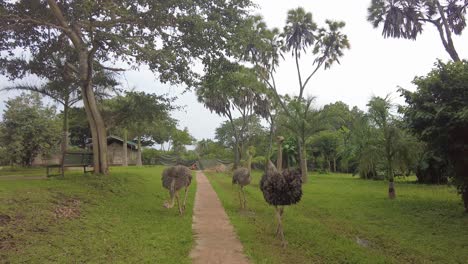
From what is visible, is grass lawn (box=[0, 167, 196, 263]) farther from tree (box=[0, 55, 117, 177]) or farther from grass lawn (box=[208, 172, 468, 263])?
tree (box=[0, 55, 117, 177])

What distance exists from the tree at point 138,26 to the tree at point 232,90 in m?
0.72

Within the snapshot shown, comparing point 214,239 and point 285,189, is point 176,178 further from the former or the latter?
point 285,189

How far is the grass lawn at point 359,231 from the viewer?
7.62 m

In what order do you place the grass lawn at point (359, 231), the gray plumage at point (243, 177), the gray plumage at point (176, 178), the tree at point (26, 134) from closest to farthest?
the grass lawn at point (359, 231) → the gray plumage at point (176, 178) → the gray plumage at point (243, 177) → the tree at point (26, 134)

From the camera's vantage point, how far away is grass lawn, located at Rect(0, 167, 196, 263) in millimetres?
6801

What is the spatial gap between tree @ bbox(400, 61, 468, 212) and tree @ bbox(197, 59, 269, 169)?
717 cm

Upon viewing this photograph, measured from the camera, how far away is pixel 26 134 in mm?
29359

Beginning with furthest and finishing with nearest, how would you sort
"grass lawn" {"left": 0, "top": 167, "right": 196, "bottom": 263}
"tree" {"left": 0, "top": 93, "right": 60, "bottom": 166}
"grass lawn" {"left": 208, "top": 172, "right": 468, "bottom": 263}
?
1. "tree" {"left": 0, "top": 93, "right": 60, "bottom": 166}
2. "grass lawn" {"left": 208, "top": 172, "right": 468, "bottom": 263}
3. "grass lawn" {"left": 0, "top": 167, "right": 196, "bottom": 263}

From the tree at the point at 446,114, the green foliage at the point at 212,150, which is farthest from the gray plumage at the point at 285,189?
the green foliage at the point at 212,150

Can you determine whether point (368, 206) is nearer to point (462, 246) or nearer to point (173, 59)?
point (462, 246)

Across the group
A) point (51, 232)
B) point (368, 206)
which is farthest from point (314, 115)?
point (51, 232)

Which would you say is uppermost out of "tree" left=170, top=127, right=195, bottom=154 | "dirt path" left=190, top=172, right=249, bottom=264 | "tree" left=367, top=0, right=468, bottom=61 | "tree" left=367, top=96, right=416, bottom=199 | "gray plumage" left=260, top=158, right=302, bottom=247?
"tree" left=367, top=0, right=468, bottom=61

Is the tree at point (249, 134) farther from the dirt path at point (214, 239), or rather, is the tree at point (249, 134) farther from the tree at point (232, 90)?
the dirt path at point (214, 239)

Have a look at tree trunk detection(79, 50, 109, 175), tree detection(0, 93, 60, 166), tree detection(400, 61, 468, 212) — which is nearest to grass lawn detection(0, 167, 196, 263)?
tree trunk detection(79, 50, 109, 175)
